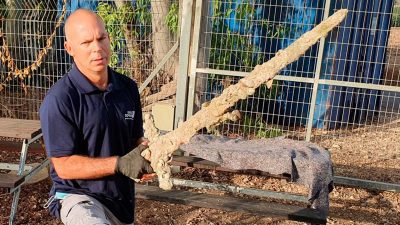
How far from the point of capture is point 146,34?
19.4ft

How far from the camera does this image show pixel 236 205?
11.3ft

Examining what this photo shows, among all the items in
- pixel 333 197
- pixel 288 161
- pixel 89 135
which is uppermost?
pixel 89 135

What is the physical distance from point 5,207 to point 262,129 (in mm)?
3419

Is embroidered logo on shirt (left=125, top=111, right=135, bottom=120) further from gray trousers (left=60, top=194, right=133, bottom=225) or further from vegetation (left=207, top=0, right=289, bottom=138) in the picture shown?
vegetation (left=207, top=0, right=289, bottom=138)

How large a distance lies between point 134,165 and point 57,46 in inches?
205

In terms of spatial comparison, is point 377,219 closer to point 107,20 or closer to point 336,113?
point 336,113

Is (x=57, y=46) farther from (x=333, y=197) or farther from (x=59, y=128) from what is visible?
(x=59, y=128)

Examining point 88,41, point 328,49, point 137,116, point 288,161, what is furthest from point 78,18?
point 328,49

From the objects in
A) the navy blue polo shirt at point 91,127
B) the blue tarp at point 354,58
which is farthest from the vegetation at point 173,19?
the navy blue polo shirt at point 91,127

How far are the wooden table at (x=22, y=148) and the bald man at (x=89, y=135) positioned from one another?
971 millimetres

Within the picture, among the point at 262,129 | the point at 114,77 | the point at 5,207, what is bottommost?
the point at 5,207

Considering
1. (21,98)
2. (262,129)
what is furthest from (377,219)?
(21,98)

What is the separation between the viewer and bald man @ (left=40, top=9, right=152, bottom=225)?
2246 millimetres

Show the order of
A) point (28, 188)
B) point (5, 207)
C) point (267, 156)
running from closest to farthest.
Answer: point (267, 156) < point (5, 207) < point (28, 188)
